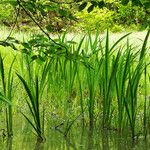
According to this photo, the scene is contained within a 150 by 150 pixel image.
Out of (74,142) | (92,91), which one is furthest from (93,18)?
(74,142)

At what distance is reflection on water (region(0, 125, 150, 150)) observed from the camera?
213cm

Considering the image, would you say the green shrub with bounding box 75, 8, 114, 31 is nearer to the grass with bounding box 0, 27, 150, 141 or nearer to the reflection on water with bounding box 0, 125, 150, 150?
the grass with bounding box 0, 27, 150, 141

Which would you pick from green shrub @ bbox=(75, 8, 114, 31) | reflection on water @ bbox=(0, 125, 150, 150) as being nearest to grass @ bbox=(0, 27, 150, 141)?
reflection on water @ bbox=(0, 125, 150, 150)

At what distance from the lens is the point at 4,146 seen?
2.11 meters

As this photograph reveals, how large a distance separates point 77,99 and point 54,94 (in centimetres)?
22

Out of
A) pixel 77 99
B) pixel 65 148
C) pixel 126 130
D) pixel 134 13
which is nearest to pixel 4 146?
pixel 65 148

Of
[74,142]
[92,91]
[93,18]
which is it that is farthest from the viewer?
[93,18]

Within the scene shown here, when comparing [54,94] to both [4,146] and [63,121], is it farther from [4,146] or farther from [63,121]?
[4,146]

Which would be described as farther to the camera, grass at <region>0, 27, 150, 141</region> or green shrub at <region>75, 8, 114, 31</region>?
green shrub at <region>75, 8, 114, 31</region>

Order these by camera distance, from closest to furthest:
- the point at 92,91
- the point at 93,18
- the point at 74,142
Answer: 1. the point at 74,142
2. the point at 92,91
3. the point at 93,18

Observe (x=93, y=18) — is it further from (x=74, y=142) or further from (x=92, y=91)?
(x=74, y=142)

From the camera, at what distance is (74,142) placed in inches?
87.0

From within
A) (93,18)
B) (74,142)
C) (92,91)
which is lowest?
(74,142)

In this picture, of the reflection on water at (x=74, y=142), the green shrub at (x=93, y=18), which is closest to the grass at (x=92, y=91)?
the reflection on water at (x=74, y=142)
